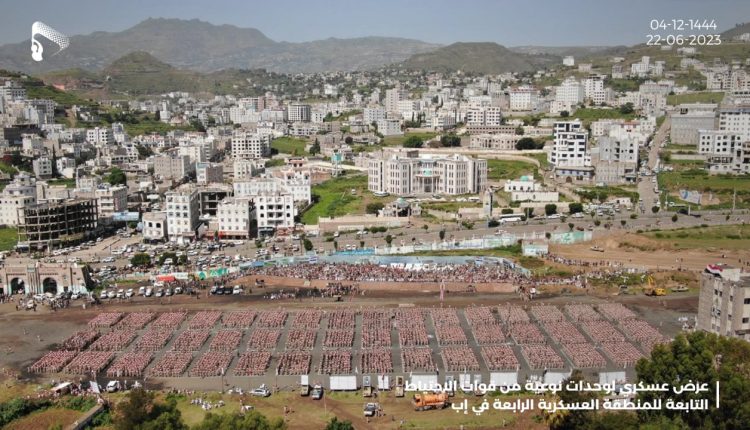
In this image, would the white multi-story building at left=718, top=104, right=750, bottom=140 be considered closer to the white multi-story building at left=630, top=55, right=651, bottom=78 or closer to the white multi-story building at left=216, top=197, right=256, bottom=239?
the white multi-story building at left=216, top=197, right=256, bottom=239

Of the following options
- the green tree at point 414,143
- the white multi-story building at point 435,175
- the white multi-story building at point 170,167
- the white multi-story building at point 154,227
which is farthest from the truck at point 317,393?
the green tree at point 414,143

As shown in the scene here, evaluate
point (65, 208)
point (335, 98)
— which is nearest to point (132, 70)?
point (335, 98)

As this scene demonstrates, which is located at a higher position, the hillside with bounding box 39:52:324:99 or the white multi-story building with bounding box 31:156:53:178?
the hillside with bounding box 39:52:324:99

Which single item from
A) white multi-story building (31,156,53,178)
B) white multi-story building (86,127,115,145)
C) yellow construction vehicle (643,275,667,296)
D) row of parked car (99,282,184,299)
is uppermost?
white multi-story building (86,127,115,145)

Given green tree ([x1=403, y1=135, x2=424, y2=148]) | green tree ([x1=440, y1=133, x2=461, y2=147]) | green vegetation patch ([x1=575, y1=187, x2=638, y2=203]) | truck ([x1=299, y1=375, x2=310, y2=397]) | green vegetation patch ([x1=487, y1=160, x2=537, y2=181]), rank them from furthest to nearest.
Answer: green tree ([x1=403, y1=135, x2=424, y2=148]) → green tree ([x1=440, y1=133, x2=461, y2=147]) → green vegetation patch ([x1=487, y1=160, x2=537, y2=181]) → green vegetation patch ([x1=575, y1=187, x2=638, y2=203]) → truck ([x1=299, y1=375, x2=310, y2=397])

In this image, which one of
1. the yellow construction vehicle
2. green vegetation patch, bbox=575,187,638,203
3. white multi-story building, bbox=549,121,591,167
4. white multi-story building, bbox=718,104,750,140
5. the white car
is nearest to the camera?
the white car

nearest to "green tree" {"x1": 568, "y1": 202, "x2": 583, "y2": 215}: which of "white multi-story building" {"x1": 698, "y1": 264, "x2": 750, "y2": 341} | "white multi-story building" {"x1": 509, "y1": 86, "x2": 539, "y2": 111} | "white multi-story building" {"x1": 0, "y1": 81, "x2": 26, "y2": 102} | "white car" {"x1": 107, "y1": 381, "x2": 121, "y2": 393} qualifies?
"white multi-story building" {"x1": 698, "y1": 264, "x2": 750, "y2": 341}

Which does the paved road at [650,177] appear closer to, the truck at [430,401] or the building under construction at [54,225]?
the truck at [430,401]
